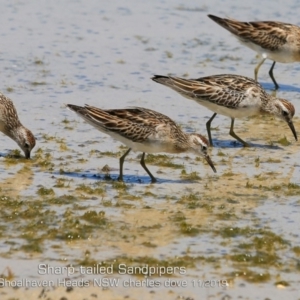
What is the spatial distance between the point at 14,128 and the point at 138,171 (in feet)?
7.67

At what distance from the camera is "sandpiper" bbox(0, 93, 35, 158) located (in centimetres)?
1554

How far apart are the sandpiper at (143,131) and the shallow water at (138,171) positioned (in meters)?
0.51

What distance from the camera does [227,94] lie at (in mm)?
16766

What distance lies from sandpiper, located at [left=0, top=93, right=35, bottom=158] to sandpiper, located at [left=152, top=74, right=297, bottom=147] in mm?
2517

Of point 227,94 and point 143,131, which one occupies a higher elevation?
point 143,131

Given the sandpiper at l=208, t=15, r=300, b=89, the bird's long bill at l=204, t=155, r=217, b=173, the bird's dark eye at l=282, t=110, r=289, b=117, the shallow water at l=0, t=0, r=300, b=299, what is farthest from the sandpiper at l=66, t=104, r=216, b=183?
the sandpiper at l=208, t=15, r=300, b=89

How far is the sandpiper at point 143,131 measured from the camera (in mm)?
14453

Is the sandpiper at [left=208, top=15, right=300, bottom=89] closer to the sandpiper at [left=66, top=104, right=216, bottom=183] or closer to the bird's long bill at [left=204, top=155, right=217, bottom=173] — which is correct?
the bird's long bill at [left=204, top=155, right=217, bottom=173]

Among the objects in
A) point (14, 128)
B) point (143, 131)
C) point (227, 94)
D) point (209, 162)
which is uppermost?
point (143, 131)

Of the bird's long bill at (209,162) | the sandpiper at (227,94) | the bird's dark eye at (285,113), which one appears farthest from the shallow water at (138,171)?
the sandpiper at (227,94)

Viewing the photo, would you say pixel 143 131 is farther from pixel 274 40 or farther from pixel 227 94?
pixel 274 40

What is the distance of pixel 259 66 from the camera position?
21391 millimetres

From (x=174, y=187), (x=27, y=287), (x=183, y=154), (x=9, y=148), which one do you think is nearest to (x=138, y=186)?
(x=174, y=187)

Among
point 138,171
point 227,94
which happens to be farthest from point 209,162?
point 227,94
